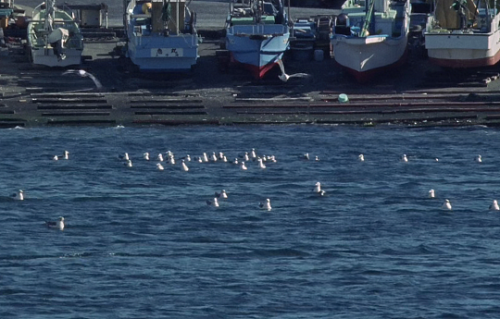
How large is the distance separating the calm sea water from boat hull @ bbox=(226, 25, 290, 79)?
6429 millimetres

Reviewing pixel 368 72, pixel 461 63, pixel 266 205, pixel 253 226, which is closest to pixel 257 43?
pixel 368 72

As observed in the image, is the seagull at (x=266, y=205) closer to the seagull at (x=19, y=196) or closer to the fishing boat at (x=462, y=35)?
the seagull at (x=19, y=196)

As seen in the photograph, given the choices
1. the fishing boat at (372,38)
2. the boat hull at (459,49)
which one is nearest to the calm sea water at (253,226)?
the fishing boat at (372,38)

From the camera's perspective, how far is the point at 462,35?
56969 mm

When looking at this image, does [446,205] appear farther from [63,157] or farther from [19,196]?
[63,157]

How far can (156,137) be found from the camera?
163 feet

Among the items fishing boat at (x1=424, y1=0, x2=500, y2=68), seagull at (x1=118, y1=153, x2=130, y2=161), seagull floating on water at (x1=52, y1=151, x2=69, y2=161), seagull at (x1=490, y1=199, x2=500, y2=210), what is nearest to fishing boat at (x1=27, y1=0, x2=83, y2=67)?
seagull floating on water at (x1=52, y1=151, x2=69, y2=161)

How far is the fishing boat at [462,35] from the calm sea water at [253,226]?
6.43 meters

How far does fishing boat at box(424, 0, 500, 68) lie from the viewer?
56.6m

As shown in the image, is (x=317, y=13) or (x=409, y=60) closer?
(x=409, y=60)

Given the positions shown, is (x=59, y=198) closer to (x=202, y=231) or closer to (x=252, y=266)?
(x=202, y=231)

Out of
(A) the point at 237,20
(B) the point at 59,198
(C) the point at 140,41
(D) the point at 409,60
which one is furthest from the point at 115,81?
(B) the point at 59,198

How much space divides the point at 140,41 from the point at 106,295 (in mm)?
27651

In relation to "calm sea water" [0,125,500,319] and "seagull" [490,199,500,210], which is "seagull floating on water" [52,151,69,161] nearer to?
"calm sea water" [0,125,500,319]
